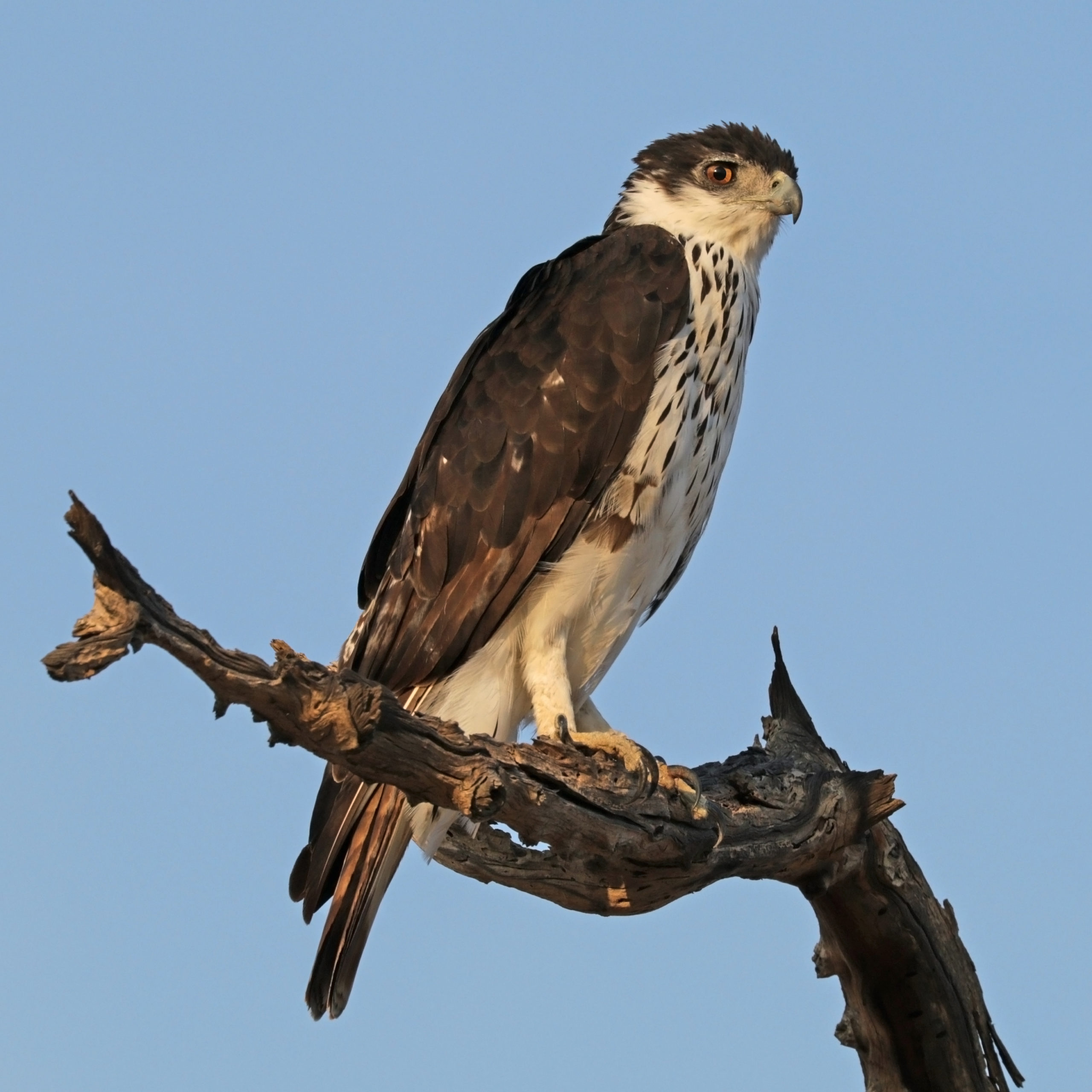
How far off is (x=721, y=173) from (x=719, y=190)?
12cm

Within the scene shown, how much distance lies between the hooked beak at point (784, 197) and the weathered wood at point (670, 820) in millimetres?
2020

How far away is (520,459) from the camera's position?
600 centimetres

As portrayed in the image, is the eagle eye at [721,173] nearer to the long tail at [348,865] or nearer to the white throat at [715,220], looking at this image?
the white throat at [715,220]

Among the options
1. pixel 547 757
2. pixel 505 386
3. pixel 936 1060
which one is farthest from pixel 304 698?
pixel 936 1060

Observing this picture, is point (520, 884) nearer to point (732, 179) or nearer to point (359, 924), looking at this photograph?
point (359, 924)

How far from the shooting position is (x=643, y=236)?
643 centimetres

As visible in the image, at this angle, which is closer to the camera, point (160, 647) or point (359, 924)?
point (160, 647)

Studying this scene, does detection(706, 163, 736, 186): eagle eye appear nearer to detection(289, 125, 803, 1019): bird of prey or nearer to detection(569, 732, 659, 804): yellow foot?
detection(289, 125, 803, 1019): bird of prey

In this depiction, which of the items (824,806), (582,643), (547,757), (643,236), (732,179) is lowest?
(547,757)

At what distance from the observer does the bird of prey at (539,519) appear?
5855 mm

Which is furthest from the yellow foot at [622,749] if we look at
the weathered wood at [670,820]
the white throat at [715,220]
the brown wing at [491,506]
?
the white throat at [715,220]

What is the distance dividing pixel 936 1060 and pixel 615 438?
2989mm

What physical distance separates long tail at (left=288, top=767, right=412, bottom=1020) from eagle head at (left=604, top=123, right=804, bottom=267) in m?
2.86

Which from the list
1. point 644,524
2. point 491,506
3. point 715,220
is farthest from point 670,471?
point 715,220
